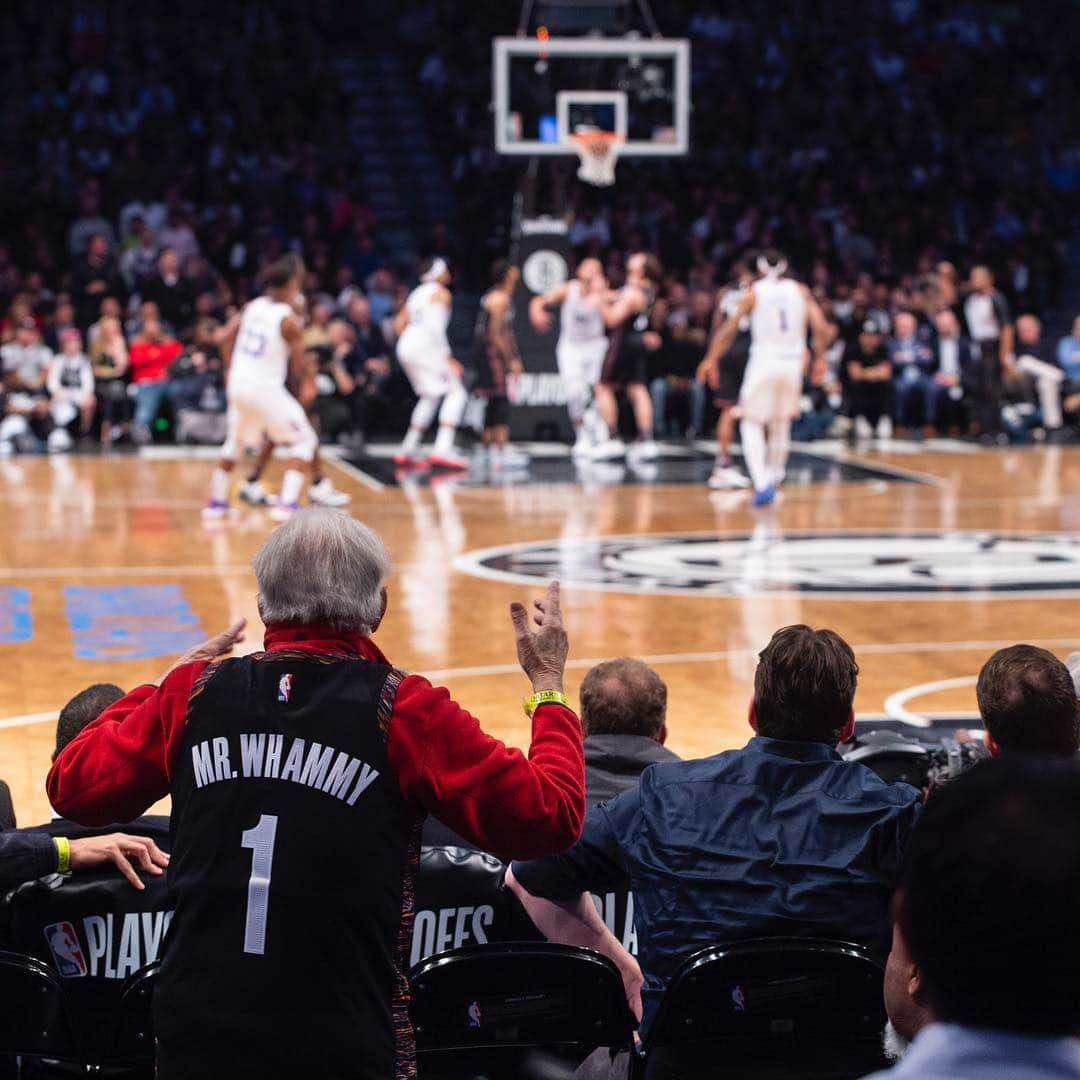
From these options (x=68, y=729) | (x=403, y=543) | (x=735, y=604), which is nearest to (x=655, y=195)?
(x=403, y=543)

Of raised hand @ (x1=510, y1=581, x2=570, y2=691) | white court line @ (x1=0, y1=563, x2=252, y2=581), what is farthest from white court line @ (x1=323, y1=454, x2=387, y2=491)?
raised hand @ (x1=510, y1=581, x2=570, y2=691)

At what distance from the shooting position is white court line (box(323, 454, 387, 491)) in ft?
52.5

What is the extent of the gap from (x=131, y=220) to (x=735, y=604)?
13.8 meters

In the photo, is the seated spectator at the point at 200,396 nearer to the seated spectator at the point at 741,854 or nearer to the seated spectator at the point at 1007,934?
the seated spectator at the point at 741,854

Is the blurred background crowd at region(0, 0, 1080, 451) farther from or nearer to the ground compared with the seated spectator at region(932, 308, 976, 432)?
farther from the ground

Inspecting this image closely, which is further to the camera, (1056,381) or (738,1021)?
(1056,381)

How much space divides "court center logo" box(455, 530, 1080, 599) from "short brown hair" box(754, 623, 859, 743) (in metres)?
6.44

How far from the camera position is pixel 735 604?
1006 cm

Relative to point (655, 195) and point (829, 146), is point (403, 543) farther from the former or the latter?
point (829, 146)

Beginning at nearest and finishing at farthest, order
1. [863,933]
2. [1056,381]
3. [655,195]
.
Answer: [863,933]
[1056,381]
[655,195]

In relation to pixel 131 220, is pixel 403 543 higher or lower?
lower

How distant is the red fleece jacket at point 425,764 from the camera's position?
2832 millimetres

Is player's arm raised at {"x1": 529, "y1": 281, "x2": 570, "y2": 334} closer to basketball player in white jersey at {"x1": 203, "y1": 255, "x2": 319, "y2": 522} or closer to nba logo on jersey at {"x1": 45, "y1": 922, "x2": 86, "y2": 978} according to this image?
basketball player in white jersey at {"x1": 203, "y1": 255, "x2": 319, "y2": 522}

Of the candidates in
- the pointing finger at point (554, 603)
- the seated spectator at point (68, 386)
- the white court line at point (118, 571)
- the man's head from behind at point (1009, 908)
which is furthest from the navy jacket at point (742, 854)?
the seated spectator at point (68, 386)
